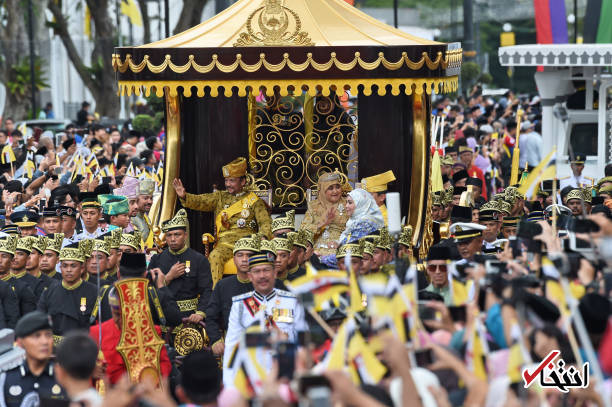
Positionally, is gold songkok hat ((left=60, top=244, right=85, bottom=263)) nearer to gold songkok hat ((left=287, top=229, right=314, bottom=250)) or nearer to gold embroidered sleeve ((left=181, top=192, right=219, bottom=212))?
gold songkok hat ((left=287, top=229, right=314, bottom=250))

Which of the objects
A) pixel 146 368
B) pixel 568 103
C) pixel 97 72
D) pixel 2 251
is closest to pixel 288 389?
pixel 146 368

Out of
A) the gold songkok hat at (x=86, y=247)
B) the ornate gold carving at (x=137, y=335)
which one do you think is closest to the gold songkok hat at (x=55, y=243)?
the gold songkok hat at (x=86, y=247)

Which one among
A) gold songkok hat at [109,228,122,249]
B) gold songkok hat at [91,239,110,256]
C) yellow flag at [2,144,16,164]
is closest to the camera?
gold songkok hat at [91,239,110,256]

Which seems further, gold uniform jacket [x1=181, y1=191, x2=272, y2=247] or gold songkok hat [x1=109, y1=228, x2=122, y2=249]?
gold uniform jacket [x1=181, y1=191, x2=272, y2=247]

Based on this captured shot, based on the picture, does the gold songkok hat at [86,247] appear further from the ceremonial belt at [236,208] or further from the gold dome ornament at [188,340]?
the ceremonial belt at [236,208]

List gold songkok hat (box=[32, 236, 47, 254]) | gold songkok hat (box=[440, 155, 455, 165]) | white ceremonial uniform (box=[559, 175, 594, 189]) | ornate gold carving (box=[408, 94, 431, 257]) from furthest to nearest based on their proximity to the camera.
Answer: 1. gold songkok hat (box=[440, 155, 455, 165])
2. white ceremonial uniform (box=[559, 175, 594, 189])
3. ornate gold carving (box=[408, 94, 431, 257])
4. gold songkok hat (box=[32, 236, 47, 254])

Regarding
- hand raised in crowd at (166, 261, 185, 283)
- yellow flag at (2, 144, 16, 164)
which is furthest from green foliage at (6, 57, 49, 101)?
hand raised in crowd at (166, 261, 185, 283)

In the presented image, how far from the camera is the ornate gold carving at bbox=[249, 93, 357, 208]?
43.2 feet

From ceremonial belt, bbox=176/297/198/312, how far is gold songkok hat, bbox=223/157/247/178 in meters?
1.56

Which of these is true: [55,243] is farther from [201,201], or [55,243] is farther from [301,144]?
[301,144]

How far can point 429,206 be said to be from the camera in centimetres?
1278

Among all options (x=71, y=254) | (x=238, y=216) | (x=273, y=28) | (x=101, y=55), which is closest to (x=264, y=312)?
(x=71, y=254)

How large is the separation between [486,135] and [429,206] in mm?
10167

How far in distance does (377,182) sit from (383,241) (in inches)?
73.1
